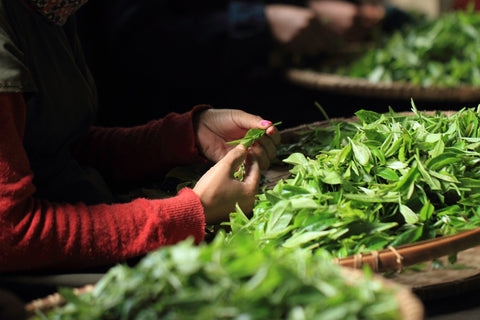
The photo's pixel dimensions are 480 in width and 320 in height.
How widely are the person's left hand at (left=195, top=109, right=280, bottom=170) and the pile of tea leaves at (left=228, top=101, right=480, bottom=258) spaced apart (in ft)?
0.34

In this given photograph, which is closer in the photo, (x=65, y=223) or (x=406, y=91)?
(x=65, y=223)

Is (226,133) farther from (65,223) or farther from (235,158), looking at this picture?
(65,223)

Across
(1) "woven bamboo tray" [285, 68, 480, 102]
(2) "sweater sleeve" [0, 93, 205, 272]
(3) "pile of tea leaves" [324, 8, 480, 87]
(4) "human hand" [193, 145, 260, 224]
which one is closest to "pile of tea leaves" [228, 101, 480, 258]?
(4) "human hand" [193, 145, 260, 224]

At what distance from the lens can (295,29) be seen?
225 cm

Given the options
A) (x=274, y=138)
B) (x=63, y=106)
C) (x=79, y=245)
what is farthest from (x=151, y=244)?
(x=274, y=138)

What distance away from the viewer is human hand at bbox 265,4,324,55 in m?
2.25

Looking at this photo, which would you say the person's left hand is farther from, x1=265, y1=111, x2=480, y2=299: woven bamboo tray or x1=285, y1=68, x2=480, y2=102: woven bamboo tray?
x1=285, y1=68, x2=480, y2=102: woven bamboo tray

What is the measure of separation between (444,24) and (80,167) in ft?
6.09

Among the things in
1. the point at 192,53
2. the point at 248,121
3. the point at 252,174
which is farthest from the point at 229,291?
the point at 192,53

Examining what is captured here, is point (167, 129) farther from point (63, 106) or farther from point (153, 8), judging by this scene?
point (153, 8)

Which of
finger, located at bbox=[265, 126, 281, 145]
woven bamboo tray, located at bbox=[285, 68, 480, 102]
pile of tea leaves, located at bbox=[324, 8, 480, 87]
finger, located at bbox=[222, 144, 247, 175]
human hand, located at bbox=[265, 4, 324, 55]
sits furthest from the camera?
human hand, located at bbox=[265, 4, 324, 55]

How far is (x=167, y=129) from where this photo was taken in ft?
4.33

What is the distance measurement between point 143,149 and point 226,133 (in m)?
0.20

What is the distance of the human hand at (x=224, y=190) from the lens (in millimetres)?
1035
